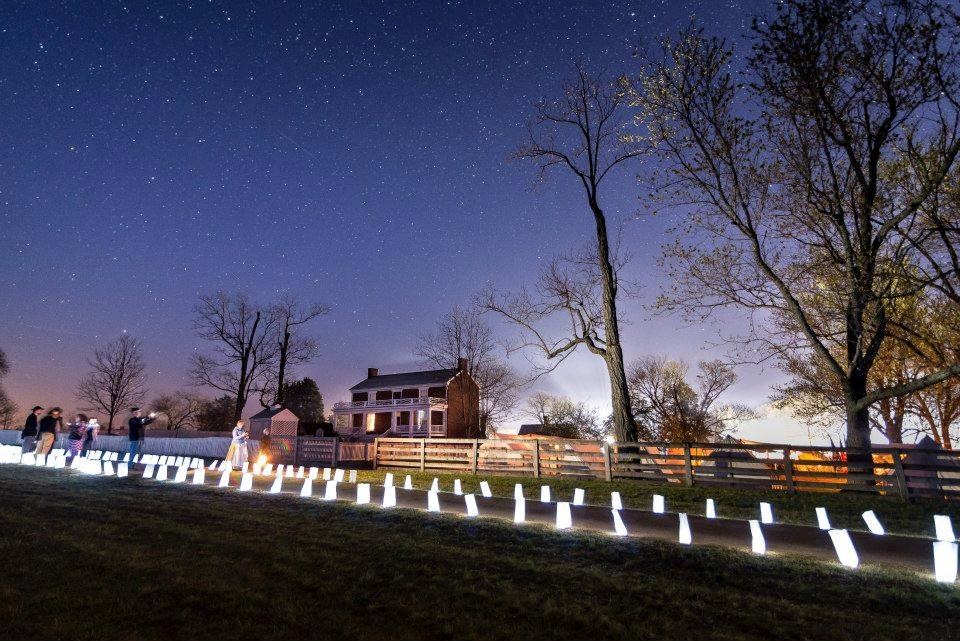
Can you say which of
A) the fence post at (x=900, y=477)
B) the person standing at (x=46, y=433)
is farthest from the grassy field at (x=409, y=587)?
the person standing at (x=46, y=433)

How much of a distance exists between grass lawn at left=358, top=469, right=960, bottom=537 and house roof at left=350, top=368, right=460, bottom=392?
3330 cm

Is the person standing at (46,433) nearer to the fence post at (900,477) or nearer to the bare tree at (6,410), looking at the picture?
the fence post at (900,477)

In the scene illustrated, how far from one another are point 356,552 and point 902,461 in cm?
1422

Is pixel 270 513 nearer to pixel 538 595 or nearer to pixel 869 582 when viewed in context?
pixel 538 595

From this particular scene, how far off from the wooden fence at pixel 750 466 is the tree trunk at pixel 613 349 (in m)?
0.83

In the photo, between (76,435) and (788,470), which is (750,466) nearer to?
(788,470)

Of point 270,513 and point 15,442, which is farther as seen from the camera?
point 15,442

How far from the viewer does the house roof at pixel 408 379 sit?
49.9 meters

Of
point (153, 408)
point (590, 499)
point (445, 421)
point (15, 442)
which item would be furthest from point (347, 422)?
point (590, 499)

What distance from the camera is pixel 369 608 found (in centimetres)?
404

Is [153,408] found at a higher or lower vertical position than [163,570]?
Result: higher

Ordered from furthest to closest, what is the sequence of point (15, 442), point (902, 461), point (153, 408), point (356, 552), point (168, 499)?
point (153, 408) → point (15, 442) → point (902, 461) → point (168, 499) → point (356, 552)

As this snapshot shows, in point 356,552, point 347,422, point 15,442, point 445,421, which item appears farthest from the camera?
point 347,422

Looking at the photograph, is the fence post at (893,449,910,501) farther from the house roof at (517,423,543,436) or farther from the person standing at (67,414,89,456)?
the house roof at (517,423,543,436)
